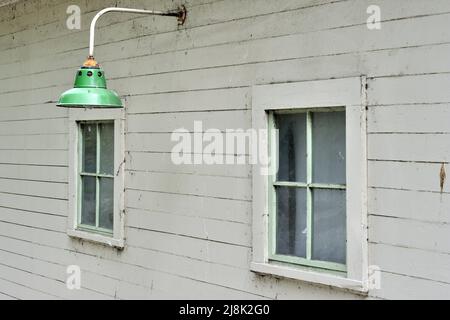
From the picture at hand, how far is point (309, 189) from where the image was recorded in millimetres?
3377

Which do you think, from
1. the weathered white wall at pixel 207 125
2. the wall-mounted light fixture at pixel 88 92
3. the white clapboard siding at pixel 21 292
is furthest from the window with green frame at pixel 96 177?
the wall-mounted light fixture at pixel 88 92

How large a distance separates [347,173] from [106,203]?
2.30 meters

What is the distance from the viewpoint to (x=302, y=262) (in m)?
3.40

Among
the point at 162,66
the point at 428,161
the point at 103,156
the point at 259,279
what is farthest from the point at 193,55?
the point at 428,161

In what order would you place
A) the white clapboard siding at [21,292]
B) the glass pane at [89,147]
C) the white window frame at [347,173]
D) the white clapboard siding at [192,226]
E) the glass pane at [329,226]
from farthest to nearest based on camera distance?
the white clapboard siding at [21,292]
the glass pane at [89,147]
the white clapboard siding at [192,226]
the glass pane at [329,226]
the white window frame at [347,173]

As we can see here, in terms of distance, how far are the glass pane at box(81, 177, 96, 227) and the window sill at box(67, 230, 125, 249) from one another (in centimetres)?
12

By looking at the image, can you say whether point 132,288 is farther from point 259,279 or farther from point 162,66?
point 162,66

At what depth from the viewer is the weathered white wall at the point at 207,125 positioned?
2898 millimetres

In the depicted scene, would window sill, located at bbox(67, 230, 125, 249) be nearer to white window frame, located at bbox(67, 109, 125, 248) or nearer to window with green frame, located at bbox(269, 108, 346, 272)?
white window frame, located at bbox(67, 109, 125, 248)

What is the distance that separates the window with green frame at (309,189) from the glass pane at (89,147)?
190 centimetres

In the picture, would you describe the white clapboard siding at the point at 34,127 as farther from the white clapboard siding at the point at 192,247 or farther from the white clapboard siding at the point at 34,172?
the white clapboard siding at the point at 192,247

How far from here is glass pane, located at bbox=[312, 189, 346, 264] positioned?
325 cm

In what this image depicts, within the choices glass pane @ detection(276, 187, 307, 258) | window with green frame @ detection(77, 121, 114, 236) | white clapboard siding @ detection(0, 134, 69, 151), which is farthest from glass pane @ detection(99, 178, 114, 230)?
glass pane @ detection(276, 187, 307, 258)

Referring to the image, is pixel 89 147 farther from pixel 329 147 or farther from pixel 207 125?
pixel 329 147
